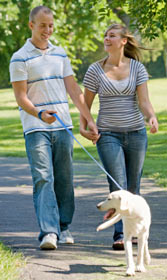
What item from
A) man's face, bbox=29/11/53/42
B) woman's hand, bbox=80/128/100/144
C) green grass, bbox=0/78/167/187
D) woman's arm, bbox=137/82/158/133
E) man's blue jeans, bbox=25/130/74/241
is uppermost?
man's face, bbox=29/11/53/42

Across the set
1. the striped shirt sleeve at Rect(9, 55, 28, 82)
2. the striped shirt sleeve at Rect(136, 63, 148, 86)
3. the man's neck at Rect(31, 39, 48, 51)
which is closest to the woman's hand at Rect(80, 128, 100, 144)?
the striped shirt sleeve at Rect(136, 63, 148, 86)

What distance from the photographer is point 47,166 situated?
564cm

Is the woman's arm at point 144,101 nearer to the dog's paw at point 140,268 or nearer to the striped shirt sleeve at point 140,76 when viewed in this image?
the striped shirt sleeve at point 140,76

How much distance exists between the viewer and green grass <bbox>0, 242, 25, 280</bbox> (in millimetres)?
4531

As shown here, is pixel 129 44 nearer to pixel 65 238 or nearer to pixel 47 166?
pixel 47 166

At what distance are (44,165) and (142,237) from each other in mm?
1270

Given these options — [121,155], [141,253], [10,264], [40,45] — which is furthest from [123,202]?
[40,45]

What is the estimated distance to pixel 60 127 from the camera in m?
5.68

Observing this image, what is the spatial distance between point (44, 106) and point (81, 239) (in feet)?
4.62

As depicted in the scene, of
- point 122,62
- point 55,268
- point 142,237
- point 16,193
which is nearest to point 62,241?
point 55,268

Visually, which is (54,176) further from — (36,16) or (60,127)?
(36,16)

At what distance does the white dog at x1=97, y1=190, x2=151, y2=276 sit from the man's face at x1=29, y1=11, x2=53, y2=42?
5.51 ft

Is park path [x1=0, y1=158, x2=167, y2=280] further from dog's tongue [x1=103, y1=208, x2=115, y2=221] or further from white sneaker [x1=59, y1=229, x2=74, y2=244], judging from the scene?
dog's tongue [x1=103, y1=208, x2=115, y2=221]

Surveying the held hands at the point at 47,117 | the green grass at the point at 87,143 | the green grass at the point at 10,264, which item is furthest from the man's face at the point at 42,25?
the green grass at the point at 87,143
